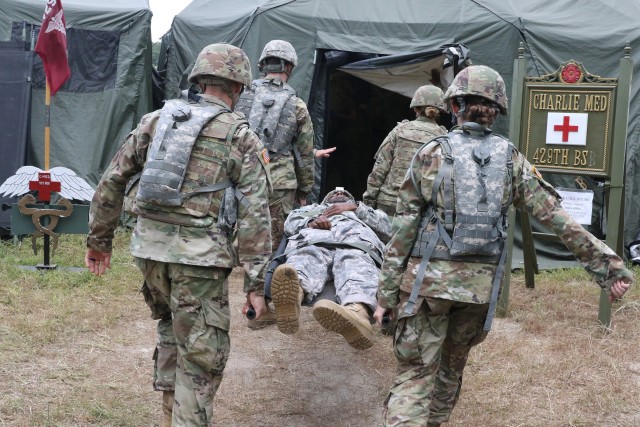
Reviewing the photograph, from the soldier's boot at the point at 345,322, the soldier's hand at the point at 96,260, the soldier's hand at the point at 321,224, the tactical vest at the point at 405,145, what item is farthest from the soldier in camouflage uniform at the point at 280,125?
the soldier's hand at the point at 96,260

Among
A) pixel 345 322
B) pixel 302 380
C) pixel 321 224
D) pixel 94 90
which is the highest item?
pixel 94 90

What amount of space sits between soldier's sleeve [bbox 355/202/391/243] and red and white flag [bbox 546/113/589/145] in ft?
5.31

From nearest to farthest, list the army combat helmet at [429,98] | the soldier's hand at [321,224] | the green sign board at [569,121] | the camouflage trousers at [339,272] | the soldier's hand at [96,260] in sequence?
the soldier's hand at [96,260]
the camouflage trousers at [339,272]
the soldier's hand at [321,224]
the green sign board at [569,121]
the army combat helmet at [429,98]

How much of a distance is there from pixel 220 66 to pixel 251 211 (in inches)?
26.8

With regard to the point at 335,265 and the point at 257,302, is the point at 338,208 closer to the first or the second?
the point at 335,265

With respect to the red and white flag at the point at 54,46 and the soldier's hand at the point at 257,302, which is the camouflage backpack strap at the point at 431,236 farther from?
the red and white flag at the point at 54,46

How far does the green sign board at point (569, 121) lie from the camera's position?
6.42m

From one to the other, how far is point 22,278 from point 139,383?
2804 mm

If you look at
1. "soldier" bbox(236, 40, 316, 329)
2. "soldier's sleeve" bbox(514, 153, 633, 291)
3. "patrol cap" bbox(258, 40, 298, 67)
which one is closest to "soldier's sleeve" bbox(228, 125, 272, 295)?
"soldier's sleeve" bbox(514, 153, 633, 291)

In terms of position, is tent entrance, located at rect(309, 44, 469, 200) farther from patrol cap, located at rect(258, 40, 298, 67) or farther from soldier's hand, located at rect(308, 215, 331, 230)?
soldier's hand, located at rect(308, 215, 331, 230)

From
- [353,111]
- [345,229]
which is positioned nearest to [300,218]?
[345,229]

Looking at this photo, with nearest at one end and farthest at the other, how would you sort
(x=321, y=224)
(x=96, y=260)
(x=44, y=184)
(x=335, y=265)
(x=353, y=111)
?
(x=96, y=260)
(x=335, y=265)
(x=321, y=224)
(x=44, y=184)
(x=353, y=111)

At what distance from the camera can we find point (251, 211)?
12.3 ft

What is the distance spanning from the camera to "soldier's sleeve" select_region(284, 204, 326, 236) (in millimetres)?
5891
